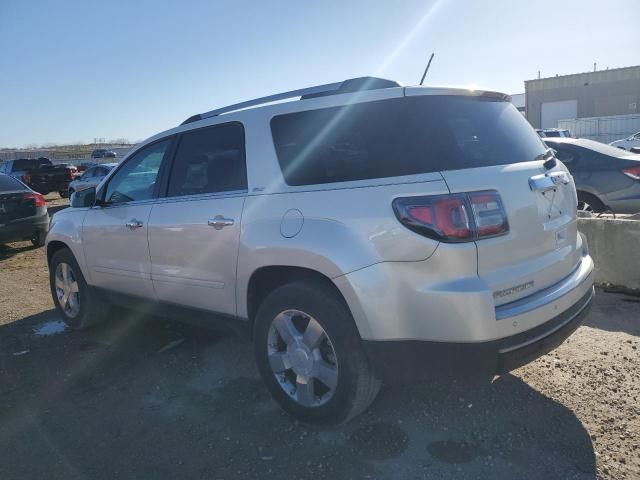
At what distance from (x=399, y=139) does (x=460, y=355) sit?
1.14 metres

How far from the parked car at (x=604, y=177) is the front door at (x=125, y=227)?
533 centimetres

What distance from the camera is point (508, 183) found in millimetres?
2629

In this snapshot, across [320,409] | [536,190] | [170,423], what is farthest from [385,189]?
[170,423]

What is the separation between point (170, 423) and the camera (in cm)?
330

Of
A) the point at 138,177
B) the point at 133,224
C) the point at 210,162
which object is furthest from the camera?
the point at 138,177

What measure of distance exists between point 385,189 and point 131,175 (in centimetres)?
272

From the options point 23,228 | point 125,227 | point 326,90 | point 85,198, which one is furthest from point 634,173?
point 23,228

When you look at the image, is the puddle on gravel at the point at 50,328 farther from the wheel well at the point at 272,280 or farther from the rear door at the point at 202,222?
the wheel well at the point at 272,280

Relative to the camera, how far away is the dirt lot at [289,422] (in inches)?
107

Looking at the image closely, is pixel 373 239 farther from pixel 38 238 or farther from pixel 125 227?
pixel 38 238

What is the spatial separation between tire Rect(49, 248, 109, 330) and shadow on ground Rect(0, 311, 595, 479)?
0.85 m

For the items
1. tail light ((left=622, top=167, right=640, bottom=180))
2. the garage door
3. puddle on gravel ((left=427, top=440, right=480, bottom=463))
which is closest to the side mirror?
puddle on gravel ((left=427, top=440, right=480, bottom=463))

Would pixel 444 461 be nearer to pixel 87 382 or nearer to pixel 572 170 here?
pixel 87 382

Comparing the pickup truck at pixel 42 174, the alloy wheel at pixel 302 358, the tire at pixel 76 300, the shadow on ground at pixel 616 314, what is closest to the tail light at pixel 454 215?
the alloy wheel at pixel 302 358
